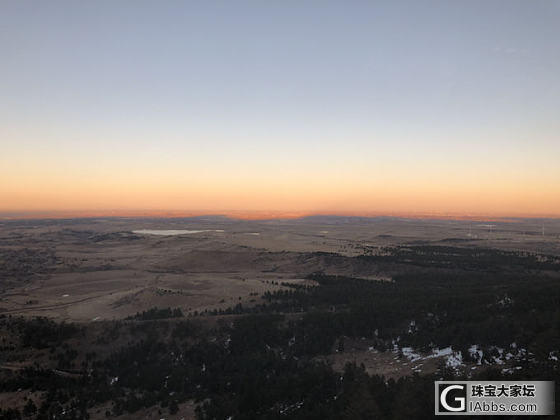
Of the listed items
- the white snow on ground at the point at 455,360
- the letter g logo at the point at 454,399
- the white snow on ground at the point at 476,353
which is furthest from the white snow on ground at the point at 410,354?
the letter g logo at the point at 454,399

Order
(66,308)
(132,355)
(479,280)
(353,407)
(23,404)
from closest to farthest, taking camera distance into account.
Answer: (353,407)
(23,404)
(132,355)
(66,308)
(479,280)

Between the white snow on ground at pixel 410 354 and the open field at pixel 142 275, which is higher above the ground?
the white snow on ground at pixel 410 354

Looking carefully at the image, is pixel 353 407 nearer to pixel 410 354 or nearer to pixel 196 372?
pixel 410 354

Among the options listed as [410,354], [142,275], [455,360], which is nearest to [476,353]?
[455,360]

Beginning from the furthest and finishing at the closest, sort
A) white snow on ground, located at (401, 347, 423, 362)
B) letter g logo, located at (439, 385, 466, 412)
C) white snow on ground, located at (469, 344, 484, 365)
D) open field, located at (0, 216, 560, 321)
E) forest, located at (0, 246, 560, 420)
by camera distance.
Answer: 1. open field, located at (0, 216, 560, 321)
2. white snow on ground, located at (401, 347, 423, 362)
3. white snow on ground, located at (469, 344, 484, 365)
4. forest, located at (0, 246, 560, 420)
5. letter g logo, located at (439, 385, 466, 412)

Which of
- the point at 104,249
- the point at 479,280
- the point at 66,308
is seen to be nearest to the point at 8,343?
the point at 66,308

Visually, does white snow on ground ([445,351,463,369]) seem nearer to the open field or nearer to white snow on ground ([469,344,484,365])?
white snow on ground ([469,344,484,365])

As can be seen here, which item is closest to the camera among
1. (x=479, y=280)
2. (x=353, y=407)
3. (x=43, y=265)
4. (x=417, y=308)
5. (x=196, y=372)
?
(x=353, y=407)

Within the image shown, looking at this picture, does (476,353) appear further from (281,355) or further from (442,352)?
(281,355)

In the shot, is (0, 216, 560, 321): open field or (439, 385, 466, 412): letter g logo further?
(0, 216, 560, 321): open field

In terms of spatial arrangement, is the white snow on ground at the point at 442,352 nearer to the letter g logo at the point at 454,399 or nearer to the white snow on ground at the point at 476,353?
the white snow on ground at the point at 476,353

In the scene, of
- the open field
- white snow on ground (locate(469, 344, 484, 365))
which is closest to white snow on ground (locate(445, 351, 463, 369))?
white snow on ground (locate(469, 344, 484, 365))
